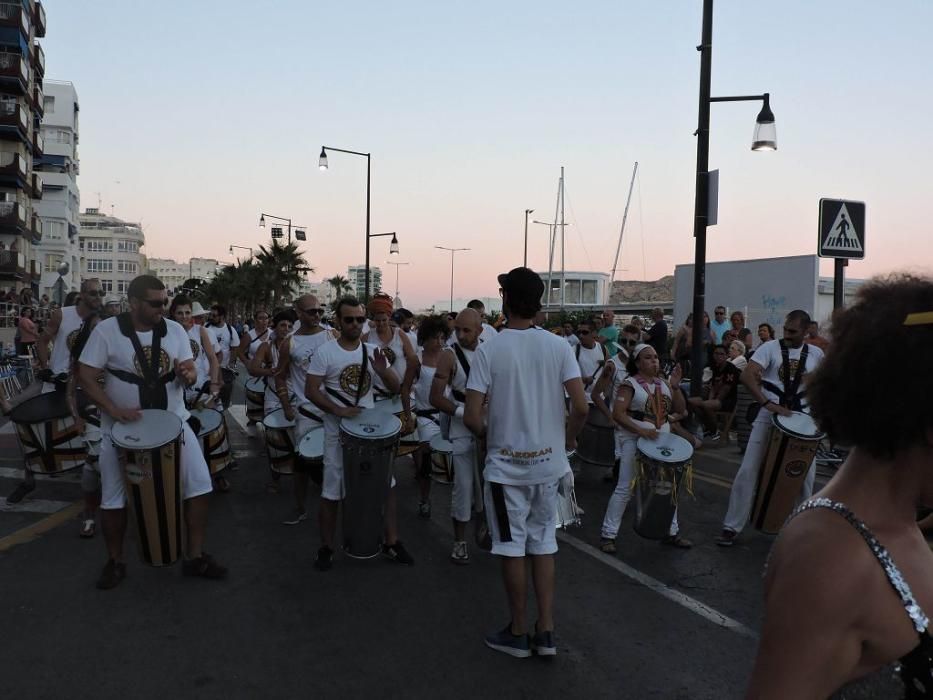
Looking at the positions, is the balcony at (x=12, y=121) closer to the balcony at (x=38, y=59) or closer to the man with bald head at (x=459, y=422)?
the balcony at (x=38, y=59)

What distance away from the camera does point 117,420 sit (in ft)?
17.0

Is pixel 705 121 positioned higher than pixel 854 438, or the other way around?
pixel 705 121

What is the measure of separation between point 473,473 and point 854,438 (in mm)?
4747

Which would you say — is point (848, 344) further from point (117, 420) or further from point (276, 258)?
point (276, 258)

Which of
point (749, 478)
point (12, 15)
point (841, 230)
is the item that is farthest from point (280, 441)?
point (12, 15)

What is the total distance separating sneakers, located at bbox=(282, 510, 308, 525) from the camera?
716 centimetres

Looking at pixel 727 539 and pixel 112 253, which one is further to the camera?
pixel 112 253

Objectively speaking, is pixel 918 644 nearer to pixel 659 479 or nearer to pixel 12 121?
pixel 659 479

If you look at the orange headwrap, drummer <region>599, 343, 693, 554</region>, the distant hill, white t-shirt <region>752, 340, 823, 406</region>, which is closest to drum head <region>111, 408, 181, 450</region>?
the orange headwrap

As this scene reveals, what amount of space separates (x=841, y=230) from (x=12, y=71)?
5154 centimetres

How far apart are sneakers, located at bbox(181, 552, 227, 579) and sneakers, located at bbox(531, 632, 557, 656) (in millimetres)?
2388

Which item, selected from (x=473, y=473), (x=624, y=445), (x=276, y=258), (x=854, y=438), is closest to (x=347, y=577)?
(x=473, y=473)

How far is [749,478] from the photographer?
260 inches

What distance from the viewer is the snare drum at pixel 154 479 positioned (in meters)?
5.02
